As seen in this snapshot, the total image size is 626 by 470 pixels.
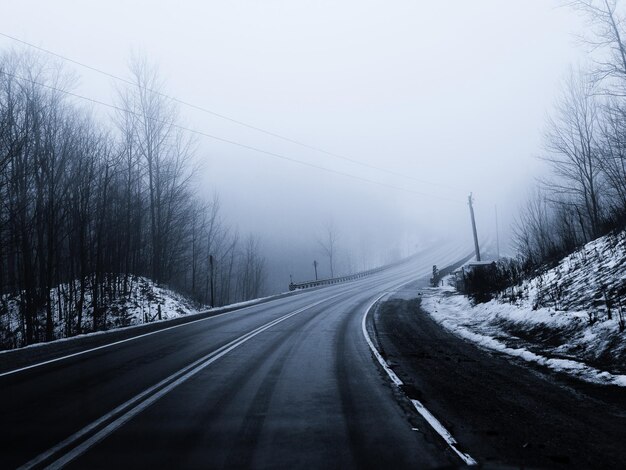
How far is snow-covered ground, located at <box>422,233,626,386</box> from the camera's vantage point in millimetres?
6816

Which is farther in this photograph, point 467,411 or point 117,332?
point 117,332

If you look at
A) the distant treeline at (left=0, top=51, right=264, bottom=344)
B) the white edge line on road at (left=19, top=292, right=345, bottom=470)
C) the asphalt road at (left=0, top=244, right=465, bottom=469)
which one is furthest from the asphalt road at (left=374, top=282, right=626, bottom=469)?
the distant treeline at (left=0, top=51, right=264, bottom=344)

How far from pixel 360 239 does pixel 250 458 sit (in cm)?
11051

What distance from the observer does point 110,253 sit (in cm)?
2247

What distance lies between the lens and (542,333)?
9.25 meters

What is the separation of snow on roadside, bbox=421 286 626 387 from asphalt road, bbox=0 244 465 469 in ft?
10.5

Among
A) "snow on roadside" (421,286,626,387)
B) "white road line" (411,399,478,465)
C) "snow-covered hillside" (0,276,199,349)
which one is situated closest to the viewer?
"white road line" (411,399,478,465)

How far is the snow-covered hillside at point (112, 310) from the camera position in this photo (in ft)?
56.6

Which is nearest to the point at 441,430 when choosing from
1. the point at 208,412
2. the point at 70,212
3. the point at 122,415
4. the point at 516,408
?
the point at 516,408

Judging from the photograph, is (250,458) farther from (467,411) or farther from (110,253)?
(110,253)

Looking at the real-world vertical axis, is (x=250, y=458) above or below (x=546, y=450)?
above

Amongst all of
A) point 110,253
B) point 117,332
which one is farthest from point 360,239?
point 117,332

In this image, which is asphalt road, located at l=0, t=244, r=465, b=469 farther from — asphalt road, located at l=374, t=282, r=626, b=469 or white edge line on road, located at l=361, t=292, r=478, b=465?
asphalt road, located at l=374, t=282, r=626, b=469

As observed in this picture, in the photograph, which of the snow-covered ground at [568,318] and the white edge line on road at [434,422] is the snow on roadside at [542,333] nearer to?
the snow-covered ground at [568,318]
